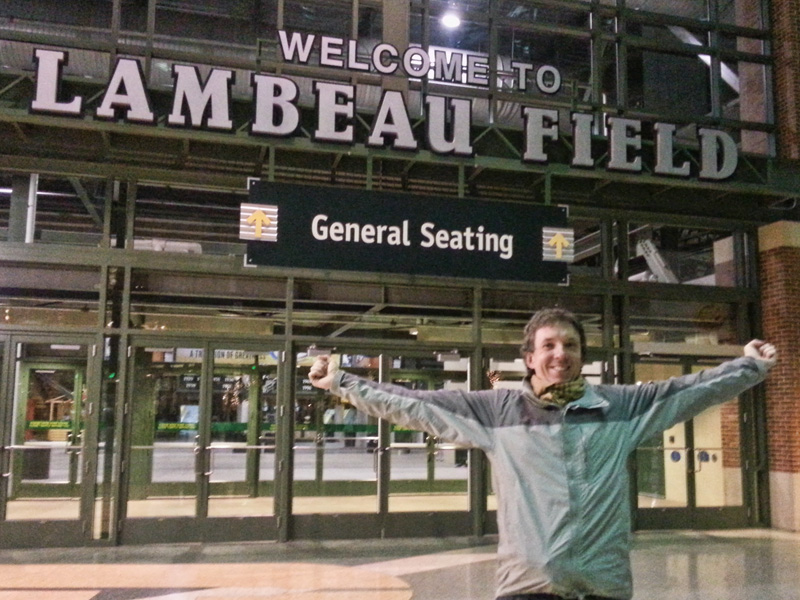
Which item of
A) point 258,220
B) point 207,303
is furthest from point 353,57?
point 207,303

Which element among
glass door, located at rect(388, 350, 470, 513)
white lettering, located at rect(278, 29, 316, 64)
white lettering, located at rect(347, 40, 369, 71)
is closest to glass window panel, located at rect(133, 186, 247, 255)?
white lettering, located at rect(278, 29, 316, 64)

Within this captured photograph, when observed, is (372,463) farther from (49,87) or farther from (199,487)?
(49,87)

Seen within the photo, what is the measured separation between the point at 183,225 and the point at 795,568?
7509mm

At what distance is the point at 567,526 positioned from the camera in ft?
7.28

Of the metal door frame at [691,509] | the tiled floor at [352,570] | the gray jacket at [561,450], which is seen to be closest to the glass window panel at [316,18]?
the metal door frame at [691,509]

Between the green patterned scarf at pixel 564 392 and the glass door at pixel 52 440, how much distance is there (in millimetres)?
7397

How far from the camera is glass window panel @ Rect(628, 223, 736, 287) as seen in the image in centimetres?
1061

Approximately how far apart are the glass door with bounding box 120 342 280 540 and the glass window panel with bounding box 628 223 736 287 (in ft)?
16.5

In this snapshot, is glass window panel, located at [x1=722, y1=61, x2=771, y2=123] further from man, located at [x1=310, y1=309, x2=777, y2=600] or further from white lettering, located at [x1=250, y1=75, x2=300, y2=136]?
man, located at [x1=310, y1=309, x2=777, y2=600]

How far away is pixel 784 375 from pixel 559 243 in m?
3.79

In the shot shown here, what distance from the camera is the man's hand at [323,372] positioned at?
2326mm

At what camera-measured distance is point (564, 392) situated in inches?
92.3

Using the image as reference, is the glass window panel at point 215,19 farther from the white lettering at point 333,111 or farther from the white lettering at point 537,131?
the white lettering at point 537,131

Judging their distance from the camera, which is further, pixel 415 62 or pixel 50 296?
pixel 415 62
